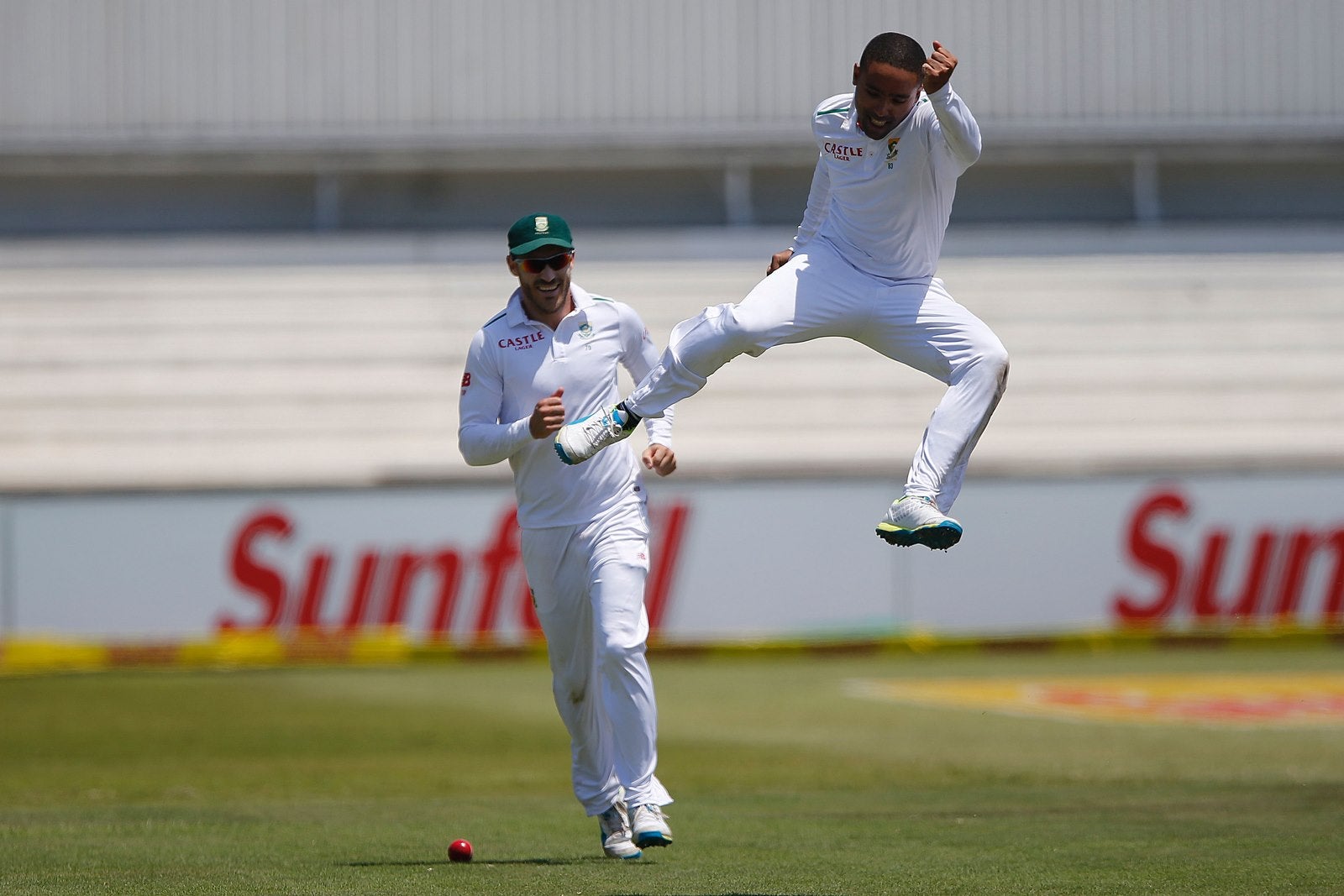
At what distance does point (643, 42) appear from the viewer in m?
22.6

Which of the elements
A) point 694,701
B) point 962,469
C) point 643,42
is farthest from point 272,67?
point 962,469

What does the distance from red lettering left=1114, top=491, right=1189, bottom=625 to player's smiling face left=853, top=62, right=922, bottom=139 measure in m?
12.0

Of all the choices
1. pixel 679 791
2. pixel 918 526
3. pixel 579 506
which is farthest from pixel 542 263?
pixel 679 791

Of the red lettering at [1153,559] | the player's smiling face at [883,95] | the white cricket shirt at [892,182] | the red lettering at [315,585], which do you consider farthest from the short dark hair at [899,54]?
the red lettering at [1153,559]

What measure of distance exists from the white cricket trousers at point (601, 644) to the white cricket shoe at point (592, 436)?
23.2 inches

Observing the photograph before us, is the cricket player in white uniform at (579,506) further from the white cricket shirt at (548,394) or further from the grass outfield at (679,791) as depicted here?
the grass outfield at (679,791)

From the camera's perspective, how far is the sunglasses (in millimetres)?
7188

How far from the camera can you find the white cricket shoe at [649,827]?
6918 millimetres

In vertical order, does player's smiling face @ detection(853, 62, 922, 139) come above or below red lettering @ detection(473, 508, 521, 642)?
above

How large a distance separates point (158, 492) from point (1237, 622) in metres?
10.9

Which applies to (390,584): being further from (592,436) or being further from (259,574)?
(592,436)

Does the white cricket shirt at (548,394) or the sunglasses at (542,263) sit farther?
the white cricket shirt at (548,394)

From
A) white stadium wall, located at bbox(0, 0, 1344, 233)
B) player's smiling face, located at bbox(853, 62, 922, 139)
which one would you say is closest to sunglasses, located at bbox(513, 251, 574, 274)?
player's smiling face, located at bbox(853, 62, 922, 139)

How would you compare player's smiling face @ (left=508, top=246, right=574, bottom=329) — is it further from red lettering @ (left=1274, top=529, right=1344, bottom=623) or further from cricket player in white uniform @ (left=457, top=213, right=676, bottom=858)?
red lettering @ (left=1274, top=529, right=1344, bottom=623)
